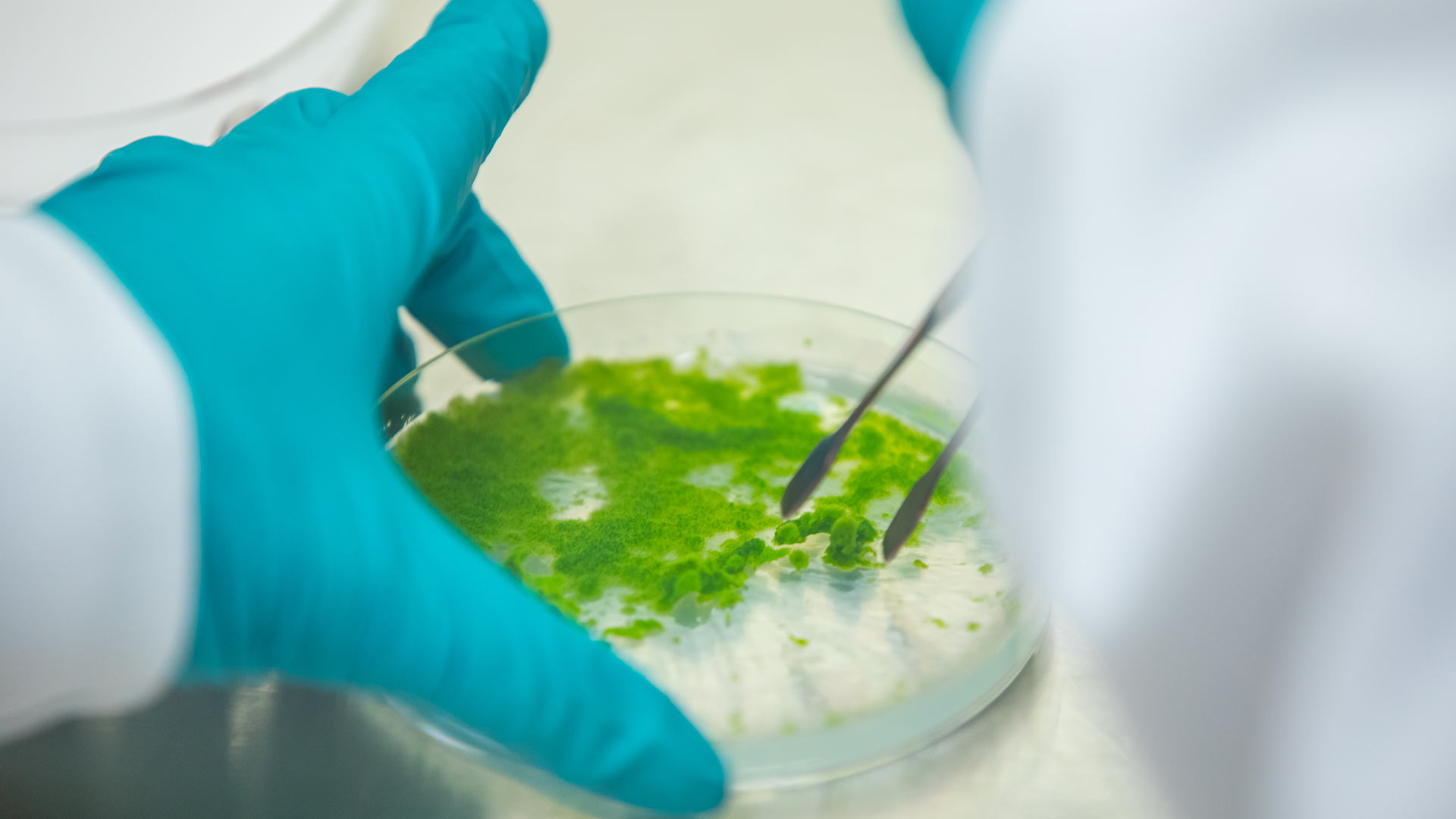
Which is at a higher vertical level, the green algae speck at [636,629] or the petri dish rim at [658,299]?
the petri dish rim at [658,299]

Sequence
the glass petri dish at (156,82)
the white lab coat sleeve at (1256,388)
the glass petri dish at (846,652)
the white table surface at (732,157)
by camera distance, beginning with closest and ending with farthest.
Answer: the white lab coat sleeve at (1256,388)
the glass petri dish at (846,652)
the glass petri dish at (156,82)
the white table surface at (732,157)

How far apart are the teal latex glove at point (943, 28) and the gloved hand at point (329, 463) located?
0.78ft

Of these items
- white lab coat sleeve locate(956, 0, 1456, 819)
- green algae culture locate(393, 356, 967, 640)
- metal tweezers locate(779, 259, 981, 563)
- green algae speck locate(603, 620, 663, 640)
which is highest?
white lab coat sleeve locate(956, 0, 1456, 819)

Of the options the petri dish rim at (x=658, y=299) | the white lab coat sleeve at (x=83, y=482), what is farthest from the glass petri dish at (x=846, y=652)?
the white lab coat sleeve at (x=83, y=482)

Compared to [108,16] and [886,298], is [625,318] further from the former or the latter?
[108,16]

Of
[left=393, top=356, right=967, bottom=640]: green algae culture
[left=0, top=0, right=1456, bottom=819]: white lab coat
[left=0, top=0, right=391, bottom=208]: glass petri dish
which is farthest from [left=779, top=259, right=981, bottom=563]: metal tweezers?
[left=0, top=0, right=391, bottom=208]: glass petri dish

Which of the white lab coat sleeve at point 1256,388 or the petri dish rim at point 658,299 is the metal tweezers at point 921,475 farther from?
the white lab coat sleeve at point 1256,388

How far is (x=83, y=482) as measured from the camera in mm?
289

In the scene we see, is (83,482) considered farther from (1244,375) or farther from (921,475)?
(921,475)

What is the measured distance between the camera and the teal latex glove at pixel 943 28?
44 cm

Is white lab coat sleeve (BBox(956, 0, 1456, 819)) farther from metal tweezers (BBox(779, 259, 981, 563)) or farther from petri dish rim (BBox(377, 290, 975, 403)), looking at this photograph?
petri dish rim (BBox(377, 290, 975, 403))

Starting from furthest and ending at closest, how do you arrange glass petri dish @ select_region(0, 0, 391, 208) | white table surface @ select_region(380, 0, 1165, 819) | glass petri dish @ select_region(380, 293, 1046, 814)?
1. white table surface @ select_region(380, 0, 1165, 819)
2. glass petri dish @ select_region(0, 0, 391, 208)
3. glass petri dish @ select_region(380, 293, 1046, 814)

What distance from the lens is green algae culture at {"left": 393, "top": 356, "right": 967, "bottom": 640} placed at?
53 cm

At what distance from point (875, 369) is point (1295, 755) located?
0.45 m
